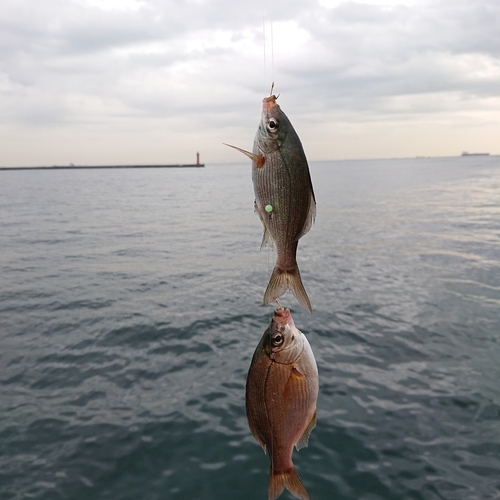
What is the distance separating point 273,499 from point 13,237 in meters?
28.8

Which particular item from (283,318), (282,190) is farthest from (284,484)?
(282,190)

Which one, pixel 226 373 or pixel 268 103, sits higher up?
pixel 268 103

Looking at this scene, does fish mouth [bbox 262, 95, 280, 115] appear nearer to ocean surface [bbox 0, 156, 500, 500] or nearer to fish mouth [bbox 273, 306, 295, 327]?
fish mouth [bbox 273, 306, 295, 327]

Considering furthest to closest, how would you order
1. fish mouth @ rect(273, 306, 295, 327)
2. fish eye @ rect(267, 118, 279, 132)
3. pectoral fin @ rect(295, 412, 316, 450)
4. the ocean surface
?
the ocean surface → pectoral fin @ rect(295, 412, 316, 450) → fish mouth @ rect(273, 306, 295, 327) → fish eye @ rect(267, 118, 279, 132)

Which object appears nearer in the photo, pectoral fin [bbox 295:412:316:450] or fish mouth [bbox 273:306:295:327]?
fish mouth [bbox 273:306:295:327]

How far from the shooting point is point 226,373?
10047mm

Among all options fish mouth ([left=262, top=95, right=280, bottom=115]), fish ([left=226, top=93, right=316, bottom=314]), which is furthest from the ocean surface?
fish mouth ([left=262, top=95, right=280, bottom=115])

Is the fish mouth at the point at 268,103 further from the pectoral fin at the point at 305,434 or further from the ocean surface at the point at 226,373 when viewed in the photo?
the ocean surface at the point at 226,373

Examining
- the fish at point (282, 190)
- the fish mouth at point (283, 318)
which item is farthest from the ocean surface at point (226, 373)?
the fish at point (282, 190)

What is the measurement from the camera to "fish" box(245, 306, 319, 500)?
304 cm

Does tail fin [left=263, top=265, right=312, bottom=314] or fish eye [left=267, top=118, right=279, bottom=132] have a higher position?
fish eye [left=267, top=118, right=279, bottom=132]

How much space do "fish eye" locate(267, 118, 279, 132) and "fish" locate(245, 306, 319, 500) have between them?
1175mm

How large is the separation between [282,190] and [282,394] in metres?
1.36

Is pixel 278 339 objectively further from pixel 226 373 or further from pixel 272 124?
pixel 226 373
